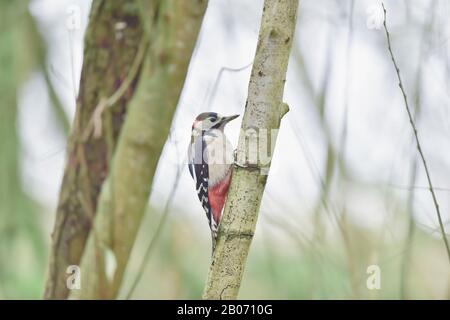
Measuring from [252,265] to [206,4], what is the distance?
58.1 inches

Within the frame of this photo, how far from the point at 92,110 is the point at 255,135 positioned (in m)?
1.10

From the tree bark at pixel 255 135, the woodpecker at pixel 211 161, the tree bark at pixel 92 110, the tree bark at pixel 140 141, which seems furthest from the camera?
the tree bark at pixel 92 110

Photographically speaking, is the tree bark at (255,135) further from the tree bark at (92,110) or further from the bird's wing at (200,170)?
the tree bark at (92,110)

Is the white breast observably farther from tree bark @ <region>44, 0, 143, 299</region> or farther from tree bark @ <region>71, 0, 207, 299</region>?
tree bark @ <region>44, 0, 143, 299</region>

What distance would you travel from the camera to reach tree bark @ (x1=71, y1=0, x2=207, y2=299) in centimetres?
231

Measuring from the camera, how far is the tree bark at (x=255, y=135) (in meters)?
1.67

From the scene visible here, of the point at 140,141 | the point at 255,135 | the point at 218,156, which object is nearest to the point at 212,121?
the point at 218,156

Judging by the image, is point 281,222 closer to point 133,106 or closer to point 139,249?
Result: point 133,106

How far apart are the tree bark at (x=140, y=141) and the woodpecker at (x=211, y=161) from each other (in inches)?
10.4

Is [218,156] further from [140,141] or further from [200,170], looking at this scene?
[140,141]

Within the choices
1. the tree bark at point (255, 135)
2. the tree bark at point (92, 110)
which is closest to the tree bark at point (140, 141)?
the tree bark at point (92, 110)

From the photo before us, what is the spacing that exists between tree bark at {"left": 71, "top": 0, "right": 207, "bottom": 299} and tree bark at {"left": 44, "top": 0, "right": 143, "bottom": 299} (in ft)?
0.82

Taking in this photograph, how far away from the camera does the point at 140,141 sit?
7.62 feet

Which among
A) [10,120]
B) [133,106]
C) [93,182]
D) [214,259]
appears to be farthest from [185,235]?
[214,259]
